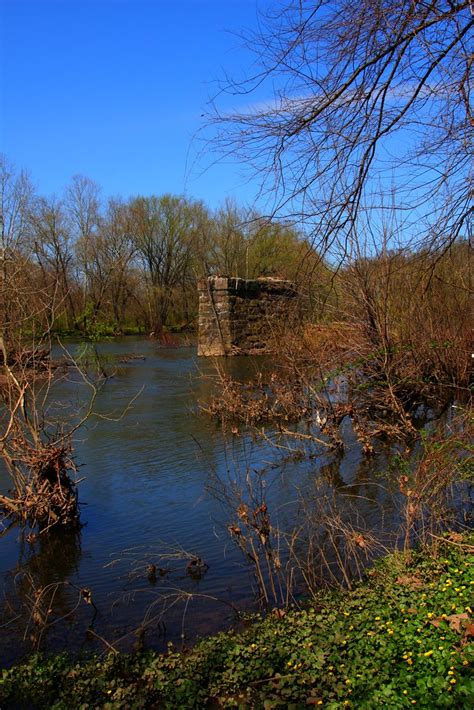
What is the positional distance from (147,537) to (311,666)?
3.11 metres

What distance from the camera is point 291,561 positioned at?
18.7ft

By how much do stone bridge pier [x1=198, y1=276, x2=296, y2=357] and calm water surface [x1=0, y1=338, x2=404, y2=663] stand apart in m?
10.6

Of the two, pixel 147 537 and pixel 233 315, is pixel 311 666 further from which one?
pixel 233 315

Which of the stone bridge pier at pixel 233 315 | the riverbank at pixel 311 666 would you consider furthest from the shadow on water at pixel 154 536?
the stone bridge pier at pixel 233 315

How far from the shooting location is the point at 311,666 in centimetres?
372

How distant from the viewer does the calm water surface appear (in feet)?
16.3

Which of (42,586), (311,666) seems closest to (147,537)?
(42,586)

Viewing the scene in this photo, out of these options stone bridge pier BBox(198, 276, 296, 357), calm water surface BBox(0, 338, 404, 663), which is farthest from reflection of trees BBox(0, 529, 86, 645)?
stone bridge pier BBox(198, 276, 296, 357)

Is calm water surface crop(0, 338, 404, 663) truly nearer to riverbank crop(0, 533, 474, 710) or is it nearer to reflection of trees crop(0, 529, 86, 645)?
reflection of trees crop(0, 529, 86, 645)

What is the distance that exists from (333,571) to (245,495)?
2104mm

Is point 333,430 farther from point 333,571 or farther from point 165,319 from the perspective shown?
point 165,319

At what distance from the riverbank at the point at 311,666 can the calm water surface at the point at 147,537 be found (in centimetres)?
54

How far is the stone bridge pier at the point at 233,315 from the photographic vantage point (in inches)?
885

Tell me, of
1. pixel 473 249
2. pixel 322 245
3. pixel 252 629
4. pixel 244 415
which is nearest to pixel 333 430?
pixel 244 415
